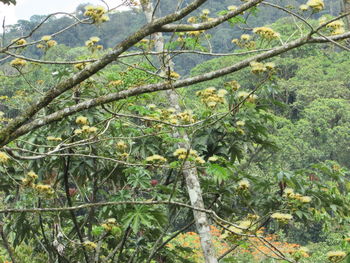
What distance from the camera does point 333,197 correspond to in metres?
3.71

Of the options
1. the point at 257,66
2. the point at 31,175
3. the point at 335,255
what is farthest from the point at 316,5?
the point at 31,175

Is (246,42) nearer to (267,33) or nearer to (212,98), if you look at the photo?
(212,98)

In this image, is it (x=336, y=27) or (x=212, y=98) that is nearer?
(x=336, y=27)

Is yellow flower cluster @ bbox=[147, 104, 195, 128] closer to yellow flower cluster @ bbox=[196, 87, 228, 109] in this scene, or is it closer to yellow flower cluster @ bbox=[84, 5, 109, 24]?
yellow flower cluster @ bbox=[196, 87, 228, 109]

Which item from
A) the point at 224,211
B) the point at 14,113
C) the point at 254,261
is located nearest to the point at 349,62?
the point at 14,113

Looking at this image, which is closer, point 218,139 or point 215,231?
point 218,139

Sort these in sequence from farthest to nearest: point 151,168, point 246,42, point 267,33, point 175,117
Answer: point 151,168 → point 246,42 → point 175,117 → point 267,33

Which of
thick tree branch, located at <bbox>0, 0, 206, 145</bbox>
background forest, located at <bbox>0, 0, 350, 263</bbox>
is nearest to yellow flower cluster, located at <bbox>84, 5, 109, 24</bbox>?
background forest, located at <bbox>0, 0, 350, 263</bbox>

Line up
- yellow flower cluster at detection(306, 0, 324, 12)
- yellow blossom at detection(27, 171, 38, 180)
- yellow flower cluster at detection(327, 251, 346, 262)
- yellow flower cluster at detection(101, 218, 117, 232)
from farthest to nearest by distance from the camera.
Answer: yellow flower cluster at detection(101, 218, 117, 232) → yellow blossom at detection(27, 171, 38, 180) → yellow flower cluster at detection(306, 0, 324, 12) → yellow flower cluster at detection(327, 251, 346, 262)

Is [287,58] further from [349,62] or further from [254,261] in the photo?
[254,261]

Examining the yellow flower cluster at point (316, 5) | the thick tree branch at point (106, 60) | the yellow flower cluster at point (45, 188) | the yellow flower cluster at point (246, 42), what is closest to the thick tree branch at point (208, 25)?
the thick tree branch at point (106, 60)

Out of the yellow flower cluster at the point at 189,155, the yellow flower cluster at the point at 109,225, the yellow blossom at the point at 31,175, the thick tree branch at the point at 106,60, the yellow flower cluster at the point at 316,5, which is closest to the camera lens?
the thick tree branch at the point at 106,60

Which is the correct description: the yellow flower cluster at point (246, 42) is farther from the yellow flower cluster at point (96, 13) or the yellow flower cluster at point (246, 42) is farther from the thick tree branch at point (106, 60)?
the thick tree branch at point (106, 60)

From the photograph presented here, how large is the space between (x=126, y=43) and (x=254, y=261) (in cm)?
839
